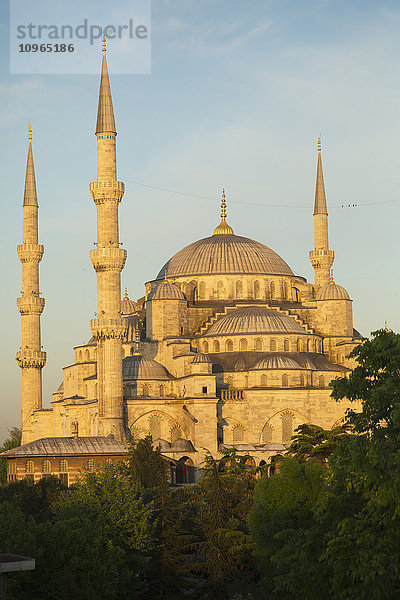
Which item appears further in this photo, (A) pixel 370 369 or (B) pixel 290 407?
(B) pixel 290 407

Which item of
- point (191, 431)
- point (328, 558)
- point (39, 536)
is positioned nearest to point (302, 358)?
point (191, 431)

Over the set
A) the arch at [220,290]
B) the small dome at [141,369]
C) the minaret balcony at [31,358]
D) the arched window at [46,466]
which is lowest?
the arched window at [46,466]

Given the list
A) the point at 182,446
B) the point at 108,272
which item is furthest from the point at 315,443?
the point at 108,272

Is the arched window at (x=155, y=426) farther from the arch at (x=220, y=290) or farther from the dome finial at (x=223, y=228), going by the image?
the dome finial at (x=223, y=228)

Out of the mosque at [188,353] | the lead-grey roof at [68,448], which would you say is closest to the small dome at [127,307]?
the mosque at [188,353]

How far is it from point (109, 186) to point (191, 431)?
1223cm

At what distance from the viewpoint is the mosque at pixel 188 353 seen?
46.4 m

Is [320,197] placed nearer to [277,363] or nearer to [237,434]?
[277,363]

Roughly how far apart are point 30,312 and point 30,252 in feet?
10.9

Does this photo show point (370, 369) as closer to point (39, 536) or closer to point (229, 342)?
point (39, 536)

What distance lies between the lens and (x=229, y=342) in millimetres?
53625

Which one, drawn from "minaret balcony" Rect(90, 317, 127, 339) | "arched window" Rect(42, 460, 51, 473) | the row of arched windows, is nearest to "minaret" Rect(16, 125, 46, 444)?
the row of arched windows

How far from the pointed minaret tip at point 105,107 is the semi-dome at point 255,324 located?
12.5 metres

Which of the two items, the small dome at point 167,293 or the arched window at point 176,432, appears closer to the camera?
the arched window at point 176,432
